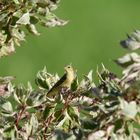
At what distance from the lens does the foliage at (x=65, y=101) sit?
5.57 feet

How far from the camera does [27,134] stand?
212 cm

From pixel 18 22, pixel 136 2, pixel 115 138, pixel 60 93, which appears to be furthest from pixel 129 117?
pixel 136 2

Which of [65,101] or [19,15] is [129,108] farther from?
[19,15]

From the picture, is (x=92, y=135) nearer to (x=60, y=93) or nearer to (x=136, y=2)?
(x=60, y=93)

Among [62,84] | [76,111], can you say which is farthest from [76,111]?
[62,84]

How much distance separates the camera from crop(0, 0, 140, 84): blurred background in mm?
6777

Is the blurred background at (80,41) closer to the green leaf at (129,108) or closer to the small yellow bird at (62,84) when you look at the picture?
the small yellow bird at (62,84)

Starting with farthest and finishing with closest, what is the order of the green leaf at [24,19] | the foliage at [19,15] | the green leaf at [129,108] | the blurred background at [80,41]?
the blurred background at [80,41] → the foliage at [19,15] → the green leaf at [24,19] → the green leaf at [129,108]

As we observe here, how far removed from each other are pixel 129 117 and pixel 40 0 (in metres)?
1.11

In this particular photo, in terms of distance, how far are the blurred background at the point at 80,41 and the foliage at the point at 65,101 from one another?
3.75 m

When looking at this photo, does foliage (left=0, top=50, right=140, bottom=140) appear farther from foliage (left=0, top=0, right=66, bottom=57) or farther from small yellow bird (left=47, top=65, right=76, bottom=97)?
foliage (left=0, top=0, right=66, bottom=57)

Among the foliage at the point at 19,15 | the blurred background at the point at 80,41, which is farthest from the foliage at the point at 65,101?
the blurred background at the point at 80,41

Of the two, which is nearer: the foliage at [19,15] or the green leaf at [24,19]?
the green leaf at [24,19]

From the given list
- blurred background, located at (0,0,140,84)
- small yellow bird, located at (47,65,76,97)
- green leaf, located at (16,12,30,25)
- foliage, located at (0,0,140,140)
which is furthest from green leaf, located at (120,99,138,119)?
blurred background, located at (0,0,140,84)
